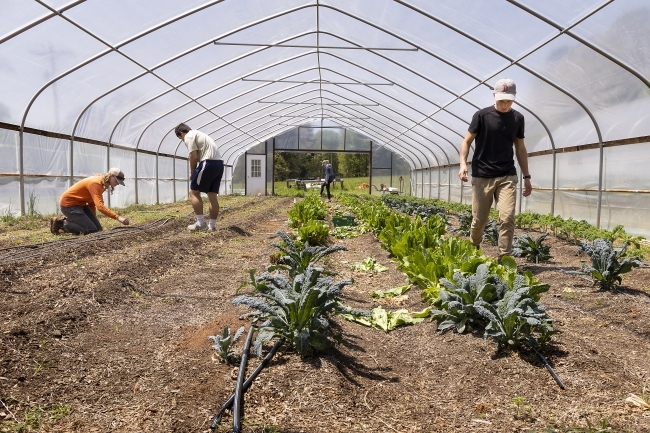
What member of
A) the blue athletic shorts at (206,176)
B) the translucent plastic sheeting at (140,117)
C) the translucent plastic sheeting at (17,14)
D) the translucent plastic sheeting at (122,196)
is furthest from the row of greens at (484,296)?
the translucent plastic sheeting at (140,117)

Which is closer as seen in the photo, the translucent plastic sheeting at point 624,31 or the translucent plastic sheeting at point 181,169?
the translucent plastic sheeting at point 624,31

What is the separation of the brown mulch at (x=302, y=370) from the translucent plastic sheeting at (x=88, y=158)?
9188 millimetres

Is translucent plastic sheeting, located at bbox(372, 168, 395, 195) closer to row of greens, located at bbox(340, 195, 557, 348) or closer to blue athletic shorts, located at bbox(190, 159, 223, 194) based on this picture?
blue athletic shorts, located at bbox(190, 159, 223, 194)

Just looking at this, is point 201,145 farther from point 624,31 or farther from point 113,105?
point 624,31

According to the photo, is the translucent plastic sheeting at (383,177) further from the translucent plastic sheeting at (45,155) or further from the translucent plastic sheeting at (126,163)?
the translucent plastic sheeting at (45,155)

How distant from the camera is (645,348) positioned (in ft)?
11.1

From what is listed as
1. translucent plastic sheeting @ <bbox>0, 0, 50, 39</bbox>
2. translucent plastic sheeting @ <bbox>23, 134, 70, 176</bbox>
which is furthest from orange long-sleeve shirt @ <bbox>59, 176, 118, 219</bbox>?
translucent plastic sheeting @ <bbox>23, 134, 70, 176</bbox>

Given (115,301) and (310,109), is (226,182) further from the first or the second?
(115,301)

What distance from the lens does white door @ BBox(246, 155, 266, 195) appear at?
Result: 101 feet

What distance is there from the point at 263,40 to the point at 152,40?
2.67 meters

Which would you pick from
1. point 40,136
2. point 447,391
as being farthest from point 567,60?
point 40,136

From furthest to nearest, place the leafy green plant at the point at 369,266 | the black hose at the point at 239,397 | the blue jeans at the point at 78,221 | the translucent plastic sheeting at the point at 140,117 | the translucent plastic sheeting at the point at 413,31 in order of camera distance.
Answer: the translucent plastic sheeting at the point at 140,117
the translucent plastic sheeting at the point at 413,31
the blue jeans at the point at 78,221
the leafy green plant at the point at 369,266
the black hose at the point at 239,397

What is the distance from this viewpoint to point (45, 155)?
12102 millimetres

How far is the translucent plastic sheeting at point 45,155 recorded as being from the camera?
11.4 meters
